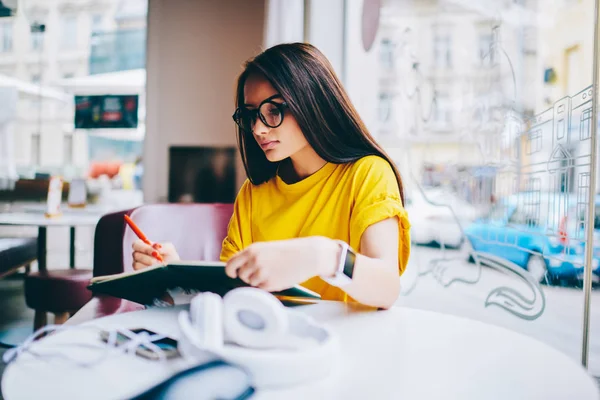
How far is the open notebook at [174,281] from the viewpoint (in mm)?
709

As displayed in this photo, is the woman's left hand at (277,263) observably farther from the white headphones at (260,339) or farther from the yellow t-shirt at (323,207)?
the yellow t-shirt at (323,207)

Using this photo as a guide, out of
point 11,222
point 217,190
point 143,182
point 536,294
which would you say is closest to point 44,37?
point 143,182

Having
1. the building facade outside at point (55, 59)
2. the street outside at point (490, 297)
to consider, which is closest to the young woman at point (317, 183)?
the street outside at point (490, 297)

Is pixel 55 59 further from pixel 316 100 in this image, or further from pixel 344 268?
pixel 344 268

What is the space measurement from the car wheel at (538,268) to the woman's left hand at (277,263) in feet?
4.35

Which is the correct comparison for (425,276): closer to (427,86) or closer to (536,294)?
(536,294)

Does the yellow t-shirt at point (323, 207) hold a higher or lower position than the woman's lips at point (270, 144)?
lower

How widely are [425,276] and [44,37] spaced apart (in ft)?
16.4

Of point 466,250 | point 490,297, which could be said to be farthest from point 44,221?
point 490,297

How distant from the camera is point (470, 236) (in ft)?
7.13

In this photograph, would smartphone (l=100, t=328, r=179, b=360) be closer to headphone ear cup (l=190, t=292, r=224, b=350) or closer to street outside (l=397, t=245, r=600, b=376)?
headphone ear cup (l=190, t=292, r=224, b=350)

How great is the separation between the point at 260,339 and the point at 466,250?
5.80ft

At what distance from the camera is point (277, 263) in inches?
27.3

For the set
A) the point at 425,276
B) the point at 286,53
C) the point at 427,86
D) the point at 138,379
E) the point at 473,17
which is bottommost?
the point at 425,276
